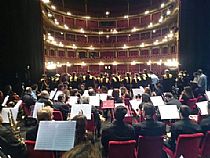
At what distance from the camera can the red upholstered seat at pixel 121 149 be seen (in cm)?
483

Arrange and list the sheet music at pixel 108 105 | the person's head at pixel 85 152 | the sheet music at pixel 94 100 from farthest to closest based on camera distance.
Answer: the sheet music at pixel 94 100, the sheet music at pixel 108 105, the person's head at pixel 85 152

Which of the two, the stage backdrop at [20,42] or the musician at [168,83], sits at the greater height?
the stage backdrop at [20,42]

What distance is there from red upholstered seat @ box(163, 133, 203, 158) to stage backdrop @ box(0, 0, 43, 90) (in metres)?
11.0

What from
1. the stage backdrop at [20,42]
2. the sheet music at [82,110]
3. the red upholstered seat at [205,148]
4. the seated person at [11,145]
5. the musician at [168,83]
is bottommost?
the red upholstered seat at [205,148]

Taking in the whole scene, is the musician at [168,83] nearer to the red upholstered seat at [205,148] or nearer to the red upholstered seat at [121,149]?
the red upholstered seat at [205,148]

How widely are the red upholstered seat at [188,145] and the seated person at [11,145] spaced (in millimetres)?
2681

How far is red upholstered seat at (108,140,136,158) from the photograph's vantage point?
190 inches

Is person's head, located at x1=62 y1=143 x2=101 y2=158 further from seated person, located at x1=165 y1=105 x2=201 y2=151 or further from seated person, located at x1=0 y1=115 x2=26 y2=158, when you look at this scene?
seated person, located at x1=165 y1=105 x2=201 y2=151

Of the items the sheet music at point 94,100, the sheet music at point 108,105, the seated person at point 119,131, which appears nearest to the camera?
the seated person at point 119,131

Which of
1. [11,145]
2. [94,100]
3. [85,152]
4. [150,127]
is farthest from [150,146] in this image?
[94,100]

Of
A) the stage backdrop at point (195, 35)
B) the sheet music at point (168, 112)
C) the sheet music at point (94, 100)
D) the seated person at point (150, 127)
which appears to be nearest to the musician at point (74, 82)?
the stage backdrop at point (195, 35)

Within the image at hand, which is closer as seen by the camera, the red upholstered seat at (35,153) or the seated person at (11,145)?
the seated person at (11,145)

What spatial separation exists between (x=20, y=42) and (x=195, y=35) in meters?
10.3

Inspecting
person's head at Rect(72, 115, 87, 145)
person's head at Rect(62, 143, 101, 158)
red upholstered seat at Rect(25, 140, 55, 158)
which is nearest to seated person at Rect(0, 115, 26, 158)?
red upholstered seat at Rect(25, 140, 55, 158)
